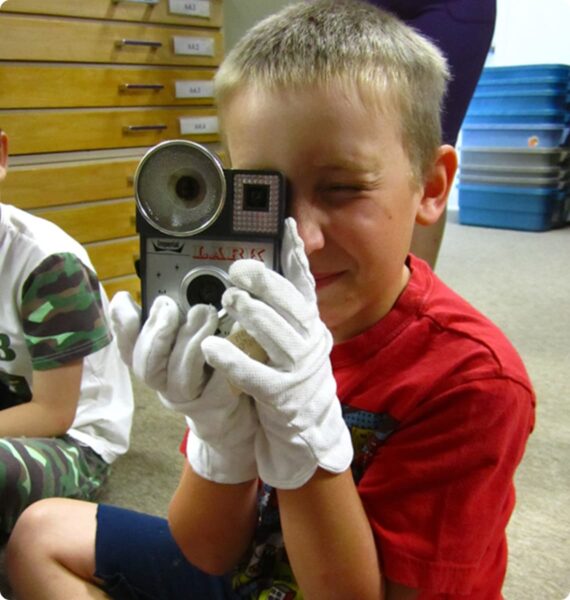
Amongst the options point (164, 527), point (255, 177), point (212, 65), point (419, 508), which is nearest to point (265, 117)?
point (255, 177)

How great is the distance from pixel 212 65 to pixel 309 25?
150 cm

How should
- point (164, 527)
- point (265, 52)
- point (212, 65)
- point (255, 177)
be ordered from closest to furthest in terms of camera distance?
point (255, 177) → point (265, 52) → point (164, 527) → point (212, 65)

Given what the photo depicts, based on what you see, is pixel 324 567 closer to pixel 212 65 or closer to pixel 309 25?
pixel 309 25

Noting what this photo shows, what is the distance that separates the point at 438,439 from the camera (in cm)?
55

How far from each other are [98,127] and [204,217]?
4.69 feet

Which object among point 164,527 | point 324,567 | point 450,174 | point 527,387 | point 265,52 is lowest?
point 164,527

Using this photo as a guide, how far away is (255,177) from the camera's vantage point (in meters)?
0.49

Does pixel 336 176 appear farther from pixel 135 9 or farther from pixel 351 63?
pixel 135 9

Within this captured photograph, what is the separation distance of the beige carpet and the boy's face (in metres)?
0.57

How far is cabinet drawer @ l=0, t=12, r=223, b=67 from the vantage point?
1.61m

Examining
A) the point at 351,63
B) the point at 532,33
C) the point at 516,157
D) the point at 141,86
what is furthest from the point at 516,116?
the point at 351,63

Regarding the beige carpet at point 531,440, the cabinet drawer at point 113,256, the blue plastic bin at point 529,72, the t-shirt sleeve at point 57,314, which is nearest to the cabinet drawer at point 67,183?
the cabinet drawer at point 113,256

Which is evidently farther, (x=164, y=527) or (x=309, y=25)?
(x=164, y=527)

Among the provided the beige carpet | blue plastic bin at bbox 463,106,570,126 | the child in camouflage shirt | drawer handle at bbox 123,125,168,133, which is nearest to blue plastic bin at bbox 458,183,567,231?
blue plastic bin at bbox 463,106,570,126
